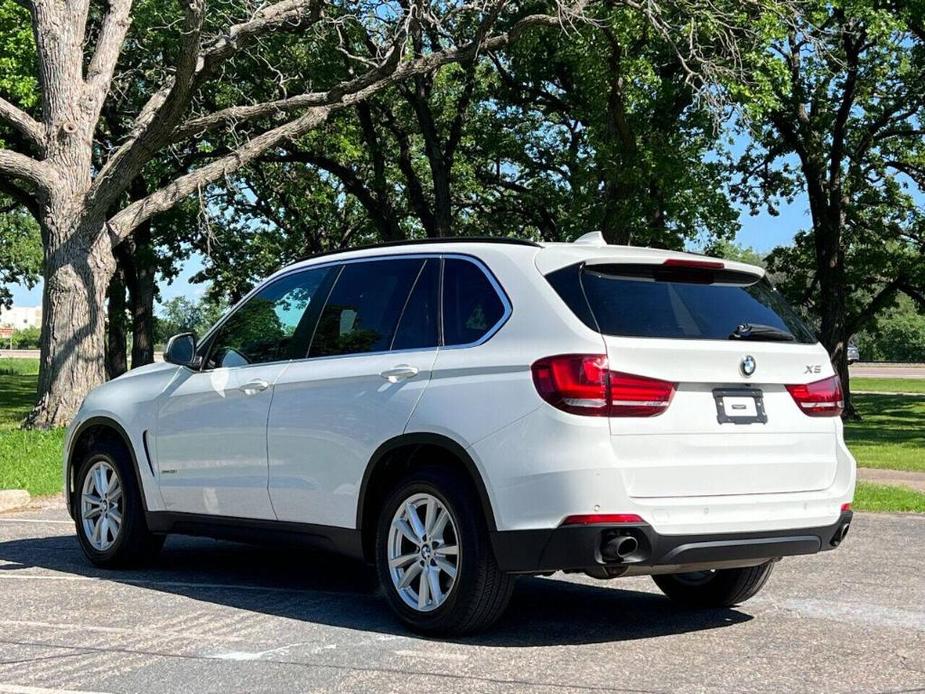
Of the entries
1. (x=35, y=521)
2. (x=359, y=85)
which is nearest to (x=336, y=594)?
(x=35, y=521)

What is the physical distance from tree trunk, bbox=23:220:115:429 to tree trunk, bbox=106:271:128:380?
18.8 m

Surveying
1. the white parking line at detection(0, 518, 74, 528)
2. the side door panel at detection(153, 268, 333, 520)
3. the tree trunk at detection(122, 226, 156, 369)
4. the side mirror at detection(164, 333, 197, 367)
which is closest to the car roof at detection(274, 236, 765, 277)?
the side door panel at detection(153, 268, 333, 520)

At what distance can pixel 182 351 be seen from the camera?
795cm

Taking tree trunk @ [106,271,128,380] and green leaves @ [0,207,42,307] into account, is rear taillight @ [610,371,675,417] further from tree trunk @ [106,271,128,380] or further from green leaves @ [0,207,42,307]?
green leaves @ [0,207,42,307]

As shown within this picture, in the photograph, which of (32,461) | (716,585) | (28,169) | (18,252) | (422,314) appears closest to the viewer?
(422,314)

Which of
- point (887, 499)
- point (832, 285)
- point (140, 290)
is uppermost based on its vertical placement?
point (140, 290)

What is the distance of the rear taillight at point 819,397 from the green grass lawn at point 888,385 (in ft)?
149

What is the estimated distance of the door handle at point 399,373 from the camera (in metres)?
6.59

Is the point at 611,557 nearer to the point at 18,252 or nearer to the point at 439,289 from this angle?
the point at 439,289

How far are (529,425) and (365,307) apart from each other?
1600mm

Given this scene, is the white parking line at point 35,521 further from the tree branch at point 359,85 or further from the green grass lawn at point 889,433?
the green grass lawn at point 889,433

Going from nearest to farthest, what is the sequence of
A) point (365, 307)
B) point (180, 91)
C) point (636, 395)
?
point (636, 395) → point (365, 307) → point (180, 91)

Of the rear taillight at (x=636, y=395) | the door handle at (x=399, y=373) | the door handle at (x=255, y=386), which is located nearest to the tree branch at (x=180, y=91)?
the door handle at (x=255, y=386)

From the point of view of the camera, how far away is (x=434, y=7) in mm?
28000
